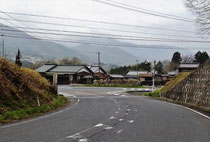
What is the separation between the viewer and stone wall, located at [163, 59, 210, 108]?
55.5ft

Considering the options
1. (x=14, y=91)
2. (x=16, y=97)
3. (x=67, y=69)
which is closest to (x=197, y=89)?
(x=16, y=97)

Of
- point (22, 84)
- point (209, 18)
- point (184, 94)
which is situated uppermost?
point (209, 18)

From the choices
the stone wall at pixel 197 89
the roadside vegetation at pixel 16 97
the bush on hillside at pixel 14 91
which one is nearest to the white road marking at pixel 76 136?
the roadside vegetation at pixel 16 97

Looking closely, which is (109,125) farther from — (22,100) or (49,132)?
(22,100)

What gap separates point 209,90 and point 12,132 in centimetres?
1284

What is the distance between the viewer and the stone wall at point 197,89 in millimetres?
16930

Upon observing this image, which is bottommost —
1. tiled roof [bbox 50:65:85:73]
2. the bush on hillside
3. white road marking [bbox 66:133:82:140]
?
white road marking [bbox 66:133:82:140]

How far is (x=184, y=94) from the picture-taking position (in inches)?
818

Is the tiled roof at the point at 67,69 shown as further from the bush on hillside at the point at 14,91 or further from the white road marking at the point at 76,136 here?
the white road marking at the point at 76,136

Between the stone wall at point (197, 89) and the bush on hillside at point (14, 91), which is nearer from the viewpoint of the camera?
the bush on hillside at point (14, 91)

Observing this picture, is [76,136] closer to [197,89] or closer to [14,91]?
[14,91]

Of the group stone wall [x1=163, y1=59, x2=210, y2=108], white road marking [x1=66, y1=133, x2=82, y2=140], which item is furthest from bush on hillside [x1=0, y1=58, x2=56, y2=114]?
stone wall [x1=163, y1=59, x2=210, y2=108]

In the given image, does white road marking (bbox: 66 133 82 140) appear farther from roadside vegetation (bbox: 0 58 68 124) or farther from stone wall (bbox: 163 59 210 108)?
stone wall (bbox: 163 59 210 108)

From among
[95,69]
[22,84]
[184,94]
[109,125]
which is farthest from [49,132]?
[95,69]
